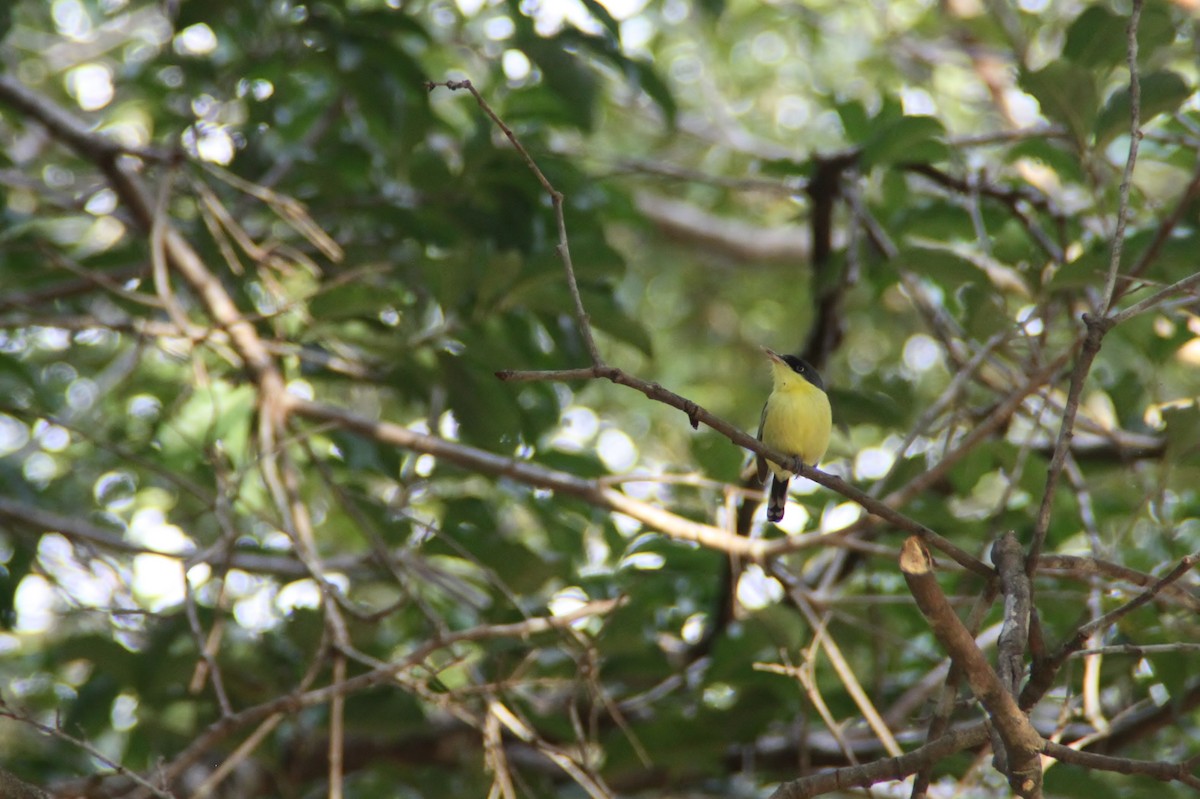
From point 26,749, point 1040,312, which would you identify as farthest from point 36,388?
point 1040,312

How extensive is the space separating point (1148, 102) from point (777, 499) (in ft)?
Answer: 6.44

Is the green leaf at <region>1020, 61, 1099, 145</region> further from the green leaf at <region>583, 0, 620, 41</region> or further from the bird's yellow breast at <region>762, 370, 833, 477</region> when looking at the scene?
the green leaf at <region>583, 0, 620, 41</region>

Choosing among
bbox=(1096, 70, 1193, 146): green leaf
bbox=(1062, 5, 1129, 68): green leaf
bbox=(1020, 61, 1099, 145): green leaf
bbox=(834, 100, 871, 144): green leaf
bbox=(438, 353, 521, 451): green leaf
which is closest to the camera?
bbox=(1096, 70, 1193, 146): green leaf

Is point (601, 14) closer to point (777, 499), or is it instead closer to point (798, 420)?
point (798, 420)

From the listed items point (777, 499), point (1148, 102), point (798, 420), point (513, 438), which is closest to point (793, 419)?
point (798, 420)

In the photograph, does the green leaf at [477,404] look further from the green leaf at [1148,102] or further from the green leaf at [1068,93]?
the green leaf at [1148,102]

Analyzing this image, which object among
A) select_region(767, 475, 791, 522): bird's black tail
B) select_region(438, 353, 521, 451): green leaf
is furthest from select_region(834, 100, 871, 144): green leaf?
select_region(438, 353, 521, 451): green leaf

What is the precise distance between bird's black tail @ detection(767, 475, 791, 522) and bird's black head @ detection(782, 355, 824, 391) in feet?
1.37

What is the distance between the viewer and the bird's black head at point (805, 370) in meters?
4.54

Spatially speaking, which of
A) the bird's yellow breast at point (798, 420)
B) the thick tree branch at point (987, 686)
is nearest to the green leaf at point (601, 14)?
the bird's yellow breast at point (798, 420)

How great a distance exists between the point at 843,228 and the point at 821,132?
3466 mm

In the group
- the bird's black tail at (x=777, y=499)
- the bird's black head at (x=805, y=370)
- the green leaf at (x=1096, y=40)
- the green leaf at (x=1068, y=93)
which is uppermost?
the green leaf at (x=1096, y=40)

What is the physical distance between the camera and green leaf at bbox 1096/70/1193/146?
385 centimetres

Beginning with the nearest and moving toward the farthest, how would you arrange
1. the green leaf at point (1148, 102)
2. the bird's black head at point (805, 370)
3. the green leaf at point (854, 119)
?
the green leaf at point (1148, 102), the bird's black head at point (805, 370), the green leaf at point (854, 119)
